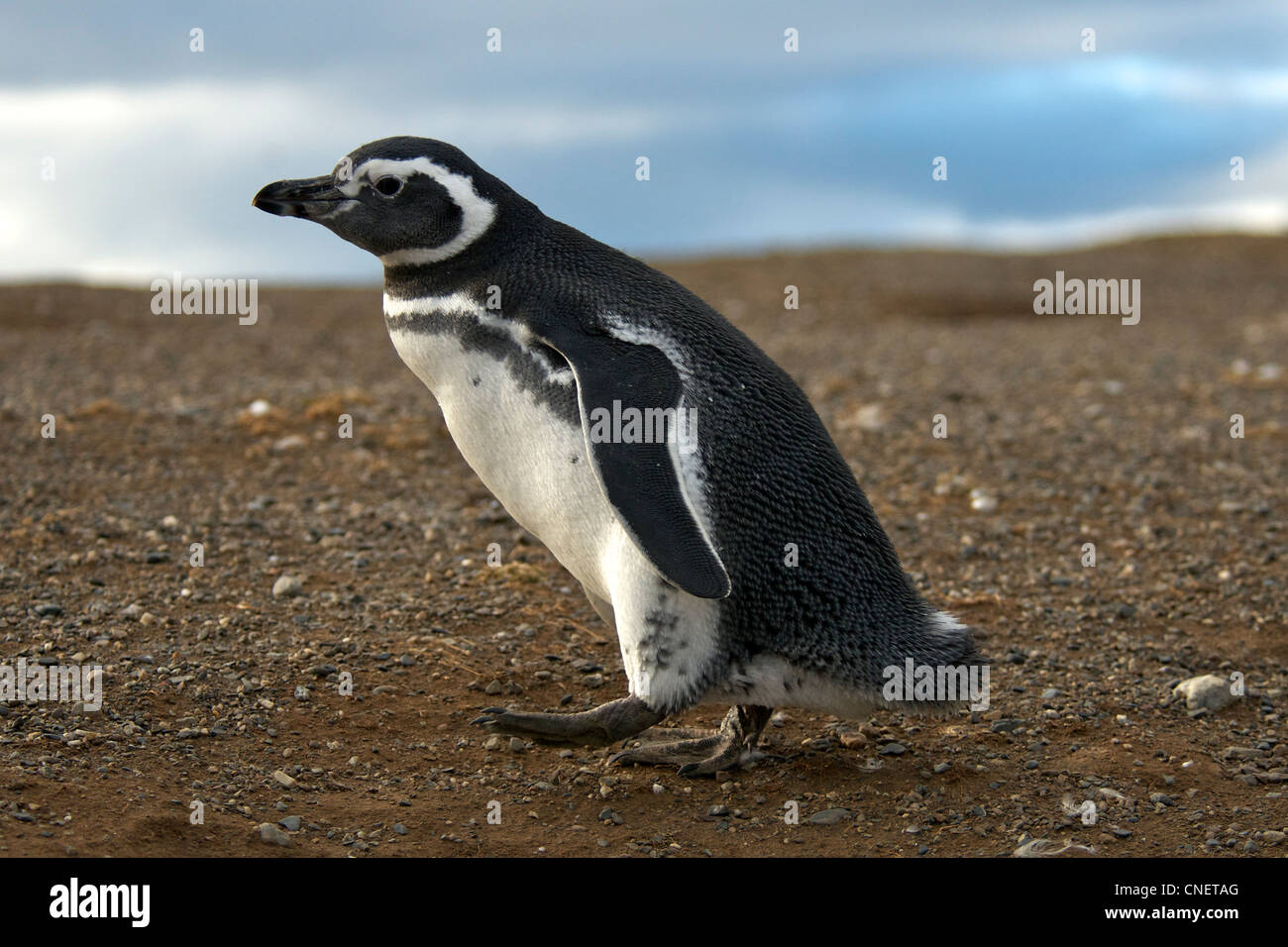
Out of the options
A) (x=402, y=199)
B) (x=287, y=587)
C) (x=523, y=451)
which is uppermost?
(x=402, y=199)

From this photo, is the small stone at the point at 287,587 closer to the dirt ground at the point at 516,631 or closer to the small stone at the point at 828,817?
the dirt ground at the point at 516,631

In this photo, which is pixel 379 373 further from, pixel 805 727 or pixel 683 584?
pixel 683 584

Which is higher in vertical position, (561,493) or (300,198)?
(300,198)

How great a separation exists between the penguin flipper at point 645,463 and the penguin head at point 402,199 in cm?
62

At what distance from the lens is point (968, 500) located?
23.3 ft

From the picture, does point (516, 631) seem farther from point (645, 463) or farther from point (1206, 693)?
point (1206, 693)

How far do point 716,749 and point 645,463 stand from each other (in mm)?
1128

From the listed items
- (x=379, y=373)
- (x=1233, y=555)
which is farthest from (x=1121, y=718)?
(x=379, y=373)

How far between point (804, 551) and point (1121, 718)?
157 cm

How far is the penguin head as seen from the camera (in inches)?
166

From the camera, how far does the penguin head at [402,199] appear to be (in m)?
4.21

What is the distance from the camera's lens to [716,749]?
4410 millimetres

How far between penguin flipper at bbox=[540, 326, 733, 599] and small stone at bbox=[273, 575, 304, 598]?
2.07 metres

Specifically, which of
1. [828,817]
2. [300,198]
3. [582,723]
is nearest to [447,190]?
[300,198]
